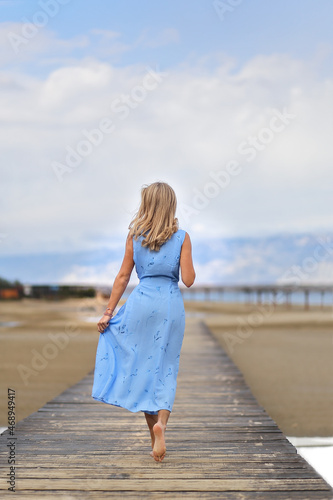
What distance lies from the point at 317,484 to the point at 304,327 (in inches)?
785

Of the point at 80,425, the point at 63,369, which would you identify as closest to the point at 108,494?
the point at 80,425

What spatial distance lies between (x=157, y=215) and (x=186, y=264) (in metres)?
0.38

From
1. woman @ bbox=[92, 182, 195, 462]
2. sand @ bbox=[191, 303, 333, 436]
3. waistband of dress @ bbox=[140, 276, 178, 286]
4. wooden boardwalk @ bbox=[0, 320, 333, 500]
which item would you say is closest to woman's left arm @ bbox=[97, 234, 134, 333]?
woman @ bbox=[92, 182, 195, 462]

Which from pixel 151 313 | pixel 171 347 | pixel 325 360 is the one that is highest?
pixel 151 313

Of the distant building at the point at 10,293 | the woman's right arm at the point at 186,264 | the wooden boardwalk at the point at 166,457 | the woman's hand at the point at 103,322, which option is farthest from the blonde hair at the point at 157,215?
the distant building at the point at 10,293

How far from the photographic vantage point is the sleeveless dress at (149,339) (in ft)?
12.3

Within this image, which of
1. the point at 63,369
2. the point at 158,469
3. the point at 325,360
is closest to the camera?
the point at 158,469

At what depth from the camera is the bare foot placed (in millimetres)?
3656

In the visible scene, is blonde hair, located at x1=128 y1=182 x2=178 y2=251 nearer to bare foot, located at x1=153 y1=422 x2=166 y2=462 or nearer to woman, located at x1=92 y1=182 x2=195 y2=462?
woman, located at x1=92 y1=182 x2=195 y2=462

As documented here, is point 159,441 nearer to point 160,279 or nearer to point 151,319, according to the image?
point 151,319

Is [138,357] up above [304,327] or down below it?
above

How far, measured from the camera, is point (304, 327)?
74.4 feet

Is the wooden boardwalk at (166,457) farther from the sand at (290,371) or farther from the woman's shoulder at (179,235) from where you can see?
the sand at (290,371)

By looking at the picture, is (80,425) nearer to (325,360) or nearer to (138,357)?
(138,357)
